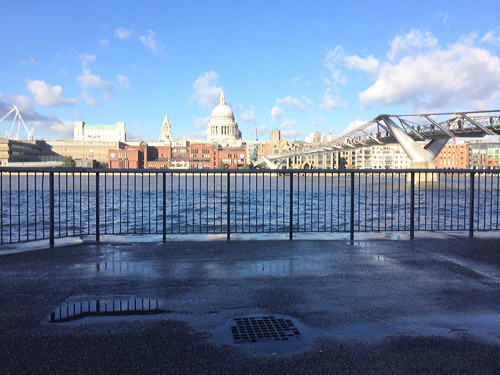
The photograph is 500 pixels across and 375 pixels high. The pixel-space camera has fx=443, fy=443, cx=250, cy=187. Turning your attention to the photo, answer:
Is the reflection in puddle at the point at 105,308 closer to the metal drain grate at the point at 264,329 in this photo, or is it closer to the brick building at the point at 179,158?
the metal drain grate at the point at 264,329

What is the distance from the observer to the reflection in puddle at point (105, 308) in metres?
3.37

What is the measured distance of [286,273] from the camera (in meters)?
4.80

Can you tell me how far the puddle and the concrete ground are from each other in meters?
0.02

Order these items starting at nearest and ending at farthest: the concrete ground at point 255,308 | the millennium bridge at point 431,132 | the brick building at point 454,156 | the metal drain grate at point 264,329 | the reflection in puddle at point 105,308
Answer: the concrete ground at point 255,308 < the metal drain grate at point 264,329 < the reflection in puddle at point 105,308 < the millennium bridge at point 431,132 < the brick building at point 454,156

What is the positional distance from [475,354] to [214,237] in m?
5.23

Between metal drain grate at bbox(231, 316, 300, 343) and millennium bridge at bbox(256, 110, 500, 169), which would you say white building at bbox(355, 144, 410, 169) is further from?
metal drain grate at bbox(231, 316, 300, 343)

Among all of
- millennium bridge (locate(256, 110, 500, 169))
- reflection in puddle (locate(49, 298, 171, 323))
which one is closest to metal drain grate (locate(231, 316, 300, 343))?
reflection in puddle (locate(49, 298, 171, 323))

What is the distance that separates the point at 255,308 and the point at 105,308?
3.93 ft

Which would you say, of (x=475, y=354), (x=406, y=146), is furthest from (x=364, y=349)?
(x=406, y=146)

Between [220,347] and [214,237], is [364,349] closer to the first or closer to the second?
[220,347]

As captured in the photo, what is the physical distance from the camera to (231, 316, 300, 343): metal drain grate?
2.94m

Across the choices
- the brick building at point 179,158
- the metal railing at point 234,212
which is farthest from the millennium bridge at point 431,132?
the brick building at point 179,158

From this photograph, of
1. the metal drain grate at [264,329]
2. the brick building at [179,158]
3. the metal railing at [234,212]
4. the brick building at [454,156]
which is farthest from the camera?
the brick building at [454,156]

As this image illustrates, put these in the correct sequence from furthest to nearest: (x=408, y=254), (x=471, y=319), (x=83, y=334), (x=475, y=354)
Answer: (x=408, y=254), (x=471, y=319), (x=83, y=334), (x=475, y=354)
